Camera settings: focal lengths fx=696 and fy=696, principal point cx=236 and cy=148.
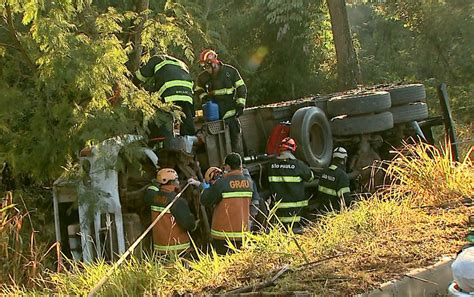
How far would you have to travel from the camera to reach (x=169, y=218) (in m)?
6.90

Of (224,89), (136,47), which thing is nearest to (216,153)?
(224,89)

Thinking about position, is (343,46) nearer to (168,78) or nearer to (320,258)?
(168,78)

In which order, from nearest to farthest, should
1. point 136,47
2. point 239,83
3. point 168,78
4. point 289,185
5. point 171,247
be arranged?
1. point 171,247
2. point 168,78
3. point 289,185
4. point 239,83
5. point 136,47

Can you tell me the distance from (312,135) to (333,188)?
1175 millimetres

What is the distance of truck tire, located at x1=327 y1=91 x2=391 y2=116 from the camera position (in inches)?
375

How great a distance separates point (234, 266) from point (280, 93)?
55.8 ft

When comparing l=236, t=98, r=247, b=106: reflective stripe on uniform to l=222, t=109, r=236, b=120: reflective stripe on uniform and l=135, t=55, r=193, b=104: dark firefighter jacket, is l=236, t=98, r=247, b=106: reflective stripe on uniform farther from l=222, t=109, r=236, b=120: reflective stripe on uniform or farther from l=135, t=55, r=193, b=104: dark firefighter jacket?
l=135, t=55, r=193, b=104: dark firefighter jacket

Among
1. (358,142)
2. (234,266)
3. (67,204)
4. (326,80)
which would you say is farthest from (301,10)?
(234,266)

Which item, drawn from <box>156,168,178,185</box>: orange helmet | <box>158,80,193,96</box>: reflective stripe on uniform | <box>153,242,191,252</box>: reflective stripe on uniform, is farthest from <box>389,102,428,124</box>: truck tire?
<box>153,242,191,252</box>: reflective stripe on uniform

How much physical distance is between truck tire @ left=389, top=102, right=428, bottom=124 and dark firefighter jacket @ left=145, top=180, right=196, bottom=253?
4296 mm

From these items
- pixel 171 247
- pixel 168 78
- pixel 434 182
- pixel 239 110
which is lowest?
pixel 171 247

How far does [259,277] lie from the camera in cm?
454

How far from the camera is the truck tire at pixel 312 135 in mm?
8844

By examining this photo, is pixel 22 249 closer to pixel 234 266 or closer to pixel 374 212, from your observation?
pixel 234 266
